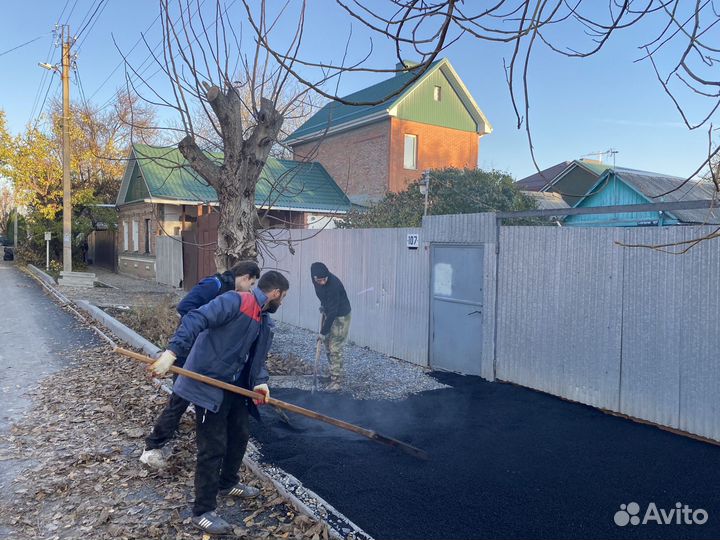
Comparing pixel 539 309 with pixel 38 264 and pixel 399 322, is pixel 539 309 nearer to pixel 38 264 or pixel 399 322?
pixel 399 322

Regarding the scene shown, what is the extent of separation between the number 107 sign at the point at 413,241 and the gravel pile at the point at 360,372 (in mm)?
1801

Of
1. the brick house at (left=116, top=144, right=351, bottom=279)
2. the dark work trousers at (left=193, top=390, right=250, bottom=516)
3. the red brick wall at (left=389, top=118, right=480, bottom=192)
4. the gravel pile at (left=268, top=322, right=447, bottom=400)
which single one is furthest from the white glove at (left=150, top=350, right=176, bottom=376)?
the red brick wall at (left=389, top=118, right=480, bottom=192)

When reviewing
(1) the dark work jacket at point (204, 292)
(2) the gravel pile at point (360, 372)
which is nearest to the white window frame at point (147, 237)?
(2) the gravel pile at point (360, 372)

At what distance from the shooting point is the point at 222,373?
3.82 m

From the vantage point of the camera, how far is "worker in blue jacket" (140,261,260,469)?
181 inches

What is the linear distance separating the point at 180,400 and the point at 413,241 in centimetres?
480

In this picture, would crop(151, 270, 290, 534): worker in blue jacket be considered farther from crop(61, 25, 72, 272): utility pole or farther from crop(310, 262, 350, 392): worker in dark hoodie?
crop(61, 25, 72, 272): utility pole

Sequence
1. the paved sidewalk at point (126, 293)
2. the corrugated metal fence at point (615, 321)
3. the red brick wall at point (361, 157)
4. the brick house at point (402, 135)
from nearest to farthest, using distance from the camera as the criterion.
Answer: the corrugated metal fence at point (615, 321) → the paved sidewalk at point (126, 293) → the brick house at point (402, 135) → the red brick wall at point (361, 157)

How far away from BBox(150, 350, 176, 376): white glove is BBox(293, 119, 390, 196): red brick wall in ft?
62.9

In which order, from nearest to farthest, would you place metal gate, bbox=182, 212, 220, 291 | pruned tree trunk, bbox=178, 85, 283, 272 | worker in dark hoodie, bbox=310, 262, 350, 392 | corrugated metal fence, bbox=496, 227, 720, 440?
A: corrugated metal fence, bbox=496, 227, 720, 440 → pruned tree trunk, bbox=178, 85, 283, 272 → worker in dark hoodie, bbox=310, 262, 350, 392 → metal gate, bbox=182, 212, 220, 291

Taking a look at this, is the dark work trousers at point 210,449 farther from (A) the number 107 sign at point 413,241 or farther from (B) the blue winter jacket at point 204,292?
(A) the number 107 sign at point 413,241

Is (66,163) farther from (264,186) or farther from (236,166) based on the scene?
(236,166)

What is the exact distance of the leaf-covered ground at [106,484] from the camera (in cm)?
375

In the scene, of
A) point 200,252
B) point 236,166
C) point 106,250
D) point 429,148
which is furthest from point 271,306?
point 106,250
